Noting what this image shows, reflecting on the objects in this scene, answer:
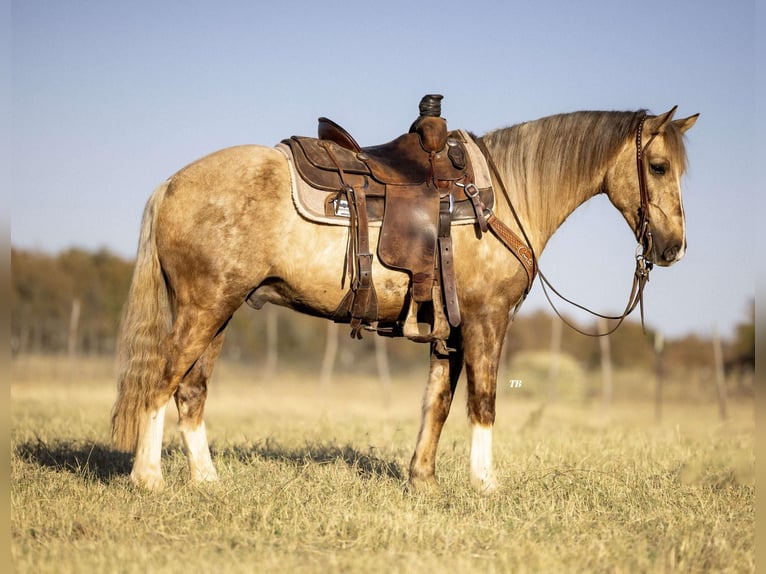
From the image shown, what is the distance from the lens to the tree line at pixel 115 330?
26661 mm

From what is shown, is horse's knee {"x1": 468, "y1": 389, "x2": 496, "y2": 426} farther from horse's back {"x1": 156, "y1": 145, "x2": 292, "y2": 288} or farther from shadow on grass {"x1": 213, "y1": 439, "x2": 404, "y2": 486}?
horse's back {"x1": 156, "y1": 145, "x2": 292, "y2": 288}

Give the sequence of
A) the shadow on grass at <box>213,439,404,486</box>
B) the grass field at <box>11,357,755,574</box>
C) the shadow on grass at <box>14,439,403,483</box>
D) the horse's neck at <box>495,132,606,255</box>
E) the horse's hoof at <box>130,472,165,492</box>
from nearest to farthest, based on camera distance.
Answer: the grass field at <box>11,357,755,574</box>, the horse's hoof at <box>130,472,165,492</box>, the horse's neck at <box>495,132,606,255</box>, the shadow on grass at <box>14,439,403,483</box>, the shadow on grass at <box>213,439,404,486</box>

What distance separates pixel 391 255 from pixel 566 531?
208 cm

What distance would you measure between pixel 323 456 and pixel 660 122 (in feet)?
13.4

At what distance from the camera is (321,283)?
486cm

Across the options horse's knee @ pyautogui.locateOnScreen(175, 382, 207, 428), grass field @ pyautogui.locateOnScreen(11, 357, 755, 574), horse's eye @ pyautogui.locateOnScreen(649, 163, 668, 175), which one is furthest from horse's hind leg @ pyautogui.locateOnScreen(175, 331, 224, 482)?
horse's eye @ pyautogui.locateOnScreen(649, 163, 668, 175)

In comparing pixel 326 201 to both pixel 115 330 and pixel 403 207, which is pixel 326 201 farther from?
pixel 115 330

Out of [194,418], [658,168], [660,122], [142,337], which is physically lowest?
[194,418]

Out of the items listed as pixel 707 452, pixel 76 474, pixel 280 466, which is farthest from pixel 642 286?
pixel 76 474

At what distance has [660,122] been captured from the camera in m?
5.24

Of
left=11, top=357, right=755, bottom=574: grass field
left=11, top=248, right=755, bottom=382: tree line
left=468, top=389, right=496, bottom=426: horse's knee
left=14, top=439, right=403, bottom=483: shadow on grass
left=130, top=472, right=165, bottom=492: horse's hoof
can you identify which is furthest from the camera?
left=11, top=248, right=755, bottom=382: tree line

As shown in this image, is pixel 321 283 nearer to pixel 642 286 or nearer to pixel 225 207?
pixel 225 207

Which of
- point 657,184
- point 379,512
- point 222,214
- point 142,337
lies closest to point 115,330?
point 142,337

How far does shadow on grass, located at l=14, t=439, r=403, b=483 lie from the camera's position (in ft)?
18.2
